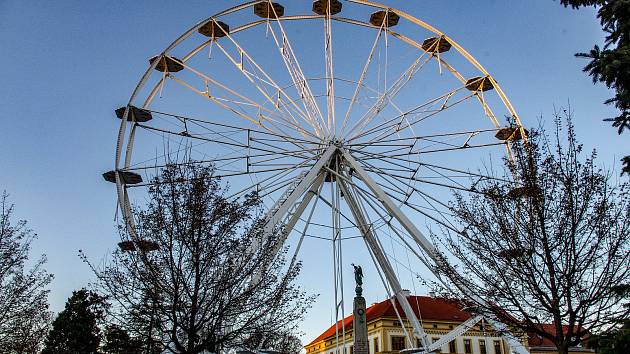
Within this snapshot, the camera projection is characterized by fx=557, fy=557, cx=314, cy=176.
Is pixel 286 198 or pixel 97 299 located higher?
pixel 286 198

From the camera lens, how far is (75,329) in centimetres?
2361

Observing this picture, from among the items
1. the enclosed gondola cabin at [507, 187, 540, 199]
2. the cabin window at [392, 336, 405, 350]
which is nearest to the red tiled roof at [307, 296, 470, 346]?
the cabin window at [392, 336, 405, 350]

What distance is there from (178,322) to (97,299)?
234cm

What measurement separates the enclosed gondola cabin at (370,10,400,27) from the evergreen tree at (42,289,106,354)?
52.8 feet

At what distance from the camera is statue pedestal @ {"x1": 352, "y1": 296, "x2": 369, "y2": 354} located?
1537 centimetres

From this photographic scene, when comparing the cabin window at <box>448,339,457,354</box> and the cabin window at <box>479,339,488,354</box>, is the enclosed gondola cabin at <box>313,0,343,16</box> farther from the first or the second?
the cabin window at <box>479,339,488,354</box>

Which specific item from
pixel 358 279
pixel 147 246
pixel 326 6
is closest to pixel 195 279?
pixel 147 246

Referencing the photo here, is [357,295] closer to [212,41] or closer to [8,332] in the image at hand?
[8,332]

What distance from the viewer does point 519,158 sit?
1199 cm

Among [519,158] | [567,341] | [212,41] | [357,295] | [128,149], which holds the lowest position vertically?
[567,341]

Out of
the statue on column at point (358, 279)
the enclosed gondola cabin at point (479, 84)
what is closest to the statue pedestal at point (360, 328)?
the statue on column at point (358, 279)

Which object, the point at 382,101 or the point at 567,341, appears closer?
the point at 567,341

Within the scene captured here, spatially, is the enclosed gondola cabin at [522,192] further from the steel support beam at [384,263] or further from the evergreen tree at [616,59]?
the steel support beam at [384,263]

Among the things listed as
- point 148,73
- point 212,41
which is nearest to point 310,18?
point 212,41
